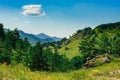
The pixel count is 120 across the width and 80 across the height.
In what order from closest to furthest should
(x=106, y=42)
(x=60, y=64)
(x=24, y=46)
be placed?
1. (x=60, y=64)
2. (x=24, y=46)
3. (x=106, y=42)

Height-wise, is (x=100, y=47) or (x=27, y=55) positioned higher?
(x=100, y=47)

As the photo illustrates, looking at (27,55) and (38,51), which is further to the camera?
(27,55)

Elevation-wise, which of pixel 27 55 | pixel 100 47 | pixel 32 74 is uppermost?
pixel 100 47

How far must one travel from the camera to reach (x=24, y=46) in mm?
149375

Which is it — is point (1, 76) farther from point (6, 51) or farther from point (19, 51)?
point (19, 51)

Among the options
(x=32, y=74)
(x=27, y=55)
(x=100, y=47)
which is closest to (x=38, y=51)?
(x=27, y=55)

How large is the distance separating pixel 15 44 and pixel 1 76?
422ft

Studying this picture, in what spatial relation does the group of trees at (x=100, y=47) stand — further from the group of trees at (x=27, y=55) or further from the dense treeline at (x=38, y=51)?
the group of trees at (x=27, y=55)

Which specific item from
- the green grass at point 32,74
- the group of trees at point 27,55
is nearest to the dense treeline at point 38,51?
the group of trees at point 27,55

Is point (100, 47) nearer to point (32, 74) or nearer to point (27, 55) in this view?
point (27, 55)

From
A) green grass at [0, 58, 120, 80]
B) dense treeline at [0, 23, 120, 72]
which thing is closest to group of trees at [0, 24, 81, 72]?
dense treeline at [0, 23, 120, 72]

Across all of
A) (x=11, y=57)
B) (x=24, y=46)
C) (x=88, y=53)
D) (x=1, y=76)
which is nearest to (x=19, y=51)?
(x=11, y=57)

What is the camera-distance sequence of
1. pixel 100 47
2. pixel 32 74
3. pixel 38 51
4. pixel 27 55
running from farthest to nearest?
pixel 100 47, pixel 27 55, pixel 38 51, pixel 32 74

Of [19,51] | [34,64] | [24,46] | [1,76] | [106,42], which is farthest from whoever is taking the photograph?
[106,42]
